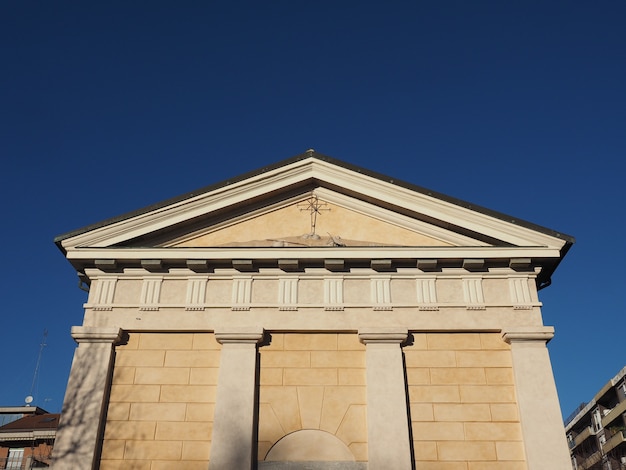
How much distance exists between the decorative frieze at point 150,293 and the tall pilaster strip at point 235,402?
1.79 metres

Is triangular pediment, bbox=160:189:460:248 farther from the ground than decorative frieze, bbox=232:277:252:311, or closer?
farther from the ground

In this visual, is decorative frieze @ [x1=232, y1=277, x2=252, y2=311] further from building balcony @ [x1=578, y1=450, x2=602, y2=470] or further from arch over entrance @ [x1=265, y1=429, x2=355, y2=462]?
building balcony @ [x1=578, y1=450, x2=602, y2=470]

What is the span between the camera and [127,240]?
48.8ft

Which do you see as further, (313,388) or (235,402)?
A: (313,388)

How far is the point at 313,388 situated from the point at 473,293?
4.43 meters

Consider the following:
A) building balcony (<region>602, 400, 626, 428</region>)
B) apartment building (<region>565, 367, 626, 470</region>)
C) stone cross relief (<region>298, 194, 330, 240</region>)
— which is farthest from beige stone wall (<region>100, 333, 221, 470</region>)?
building balcony (<region>602, 400, 626, 428</region>)

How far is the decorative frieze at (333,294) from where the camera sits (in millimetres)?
14133

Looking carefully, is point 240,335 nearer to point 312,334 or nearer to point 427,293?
point 312,334

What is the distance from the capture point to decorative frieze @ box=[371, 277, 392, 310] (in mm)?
14117

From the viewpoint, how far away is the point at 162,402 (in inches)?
523

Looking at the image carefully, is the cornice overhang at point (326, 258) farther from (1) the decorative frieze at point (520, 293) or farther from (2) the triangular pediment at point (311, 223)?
(1) the decorative frieze at point (520, 293)

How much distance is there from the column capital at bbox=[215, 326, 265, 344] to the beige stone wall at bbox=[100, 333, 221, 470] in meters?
0.27

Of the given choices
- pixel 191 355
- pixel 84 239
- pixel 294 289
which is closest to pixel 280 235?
pixel 294 289

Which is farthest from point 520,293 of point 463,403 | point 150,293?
point 150,293
